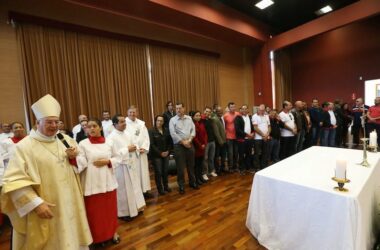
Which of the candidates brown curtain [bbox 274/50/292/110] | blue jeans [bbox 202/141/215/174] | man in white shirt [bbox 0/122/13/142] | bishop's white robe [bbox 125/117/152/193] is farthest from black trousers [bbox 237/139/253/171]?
brown curtain [bbox 274/50/292/110]

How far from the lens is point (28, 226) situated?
1.57m

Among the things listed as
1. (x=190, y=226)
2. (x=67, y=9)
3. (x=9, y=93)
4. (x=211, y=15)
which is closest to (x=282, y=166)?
(x=190, y=226)

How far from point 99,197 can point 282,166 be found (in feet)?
6.34

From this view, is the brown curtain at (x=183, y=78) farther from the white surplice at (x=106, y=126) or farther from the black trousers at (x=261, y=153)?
the black trousers at (x=261, y=153)

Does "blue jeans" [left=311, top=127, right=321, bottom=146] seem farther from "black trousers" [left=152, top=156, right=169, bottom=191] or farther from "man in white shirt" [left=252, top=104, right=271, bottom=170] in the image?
"black trousers" [left=152, top=156, right=169, bottom=191]

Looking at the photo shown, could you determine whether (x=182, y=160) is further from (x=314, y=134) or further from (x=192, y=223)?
(x=314, y=134)

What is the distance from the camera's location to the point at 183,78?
6.59 meters

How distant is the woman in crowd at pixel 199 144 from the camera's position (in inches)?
156

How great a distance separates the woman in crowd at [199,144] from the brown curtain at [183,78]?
2202mm

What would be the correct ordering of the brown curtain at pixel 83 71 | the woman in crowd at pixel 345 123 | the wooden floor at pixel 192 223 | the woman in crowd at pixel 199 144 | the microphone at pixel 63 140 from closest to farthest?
the microphone at pixel 63 140 < the wooden floor at pixel 192 223 < the woman in crowd at pixel 199 144 < the brown curtain at pixel 83 71 < the woman in crowd at pixel 345 123


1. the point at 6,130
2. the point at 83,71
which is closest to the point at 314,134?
the point at 83,71

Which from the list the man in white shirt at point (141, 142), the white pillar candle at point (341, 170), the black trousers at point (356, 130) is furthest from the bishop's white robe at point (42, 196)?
the black trousers at point (356, 130)

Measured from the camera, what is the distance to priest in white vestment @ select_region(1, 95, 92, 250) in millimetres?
1519

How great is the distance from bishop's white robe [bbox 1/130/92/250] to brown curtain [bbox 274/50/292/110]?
7.95 meters
